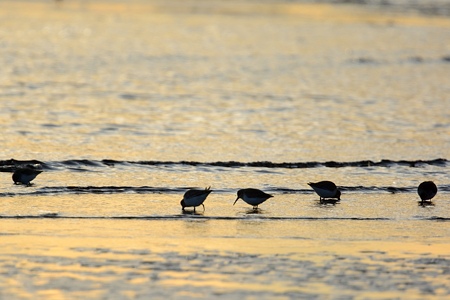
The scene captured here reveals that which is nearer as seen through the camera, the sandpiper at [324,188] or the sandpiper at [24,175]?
the sandpiper at [324,188]

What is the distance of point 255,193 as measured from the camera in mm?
15195

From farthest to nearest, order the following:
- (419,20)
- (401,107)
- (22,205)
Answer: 1. (419,20)
2. (401,107)
3. (22,205)

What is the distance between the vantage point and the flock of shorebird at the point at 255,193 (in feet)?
48.8

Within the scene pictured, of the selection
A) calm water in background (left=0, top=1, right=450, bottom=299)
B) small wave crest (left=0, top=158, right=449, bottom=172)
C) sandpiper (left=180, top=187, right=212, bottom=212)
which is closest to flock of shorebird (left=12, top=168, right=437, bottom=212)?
sandpiper (left=180, top=187, right=212, bottom=212)

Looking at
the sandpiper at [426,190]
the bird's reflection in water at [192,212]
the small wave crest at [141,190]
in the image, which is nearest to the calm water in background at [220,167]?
the small wave crest at [141,190]

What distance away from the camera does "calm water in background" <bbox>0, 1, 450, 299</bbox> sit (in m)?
11.4

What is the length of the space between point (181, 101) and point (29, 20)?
36.3 metres

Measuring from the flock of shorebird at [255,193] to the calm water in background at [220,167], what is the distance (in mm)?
231

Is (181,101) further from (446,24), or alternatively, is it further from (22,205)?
(446,24)

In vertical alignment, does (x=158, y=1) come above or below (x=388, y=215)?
above

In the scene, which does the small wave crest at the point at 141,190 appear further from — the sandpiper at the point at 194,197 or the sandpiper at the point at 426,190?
the sandpiper at the point at 194,197

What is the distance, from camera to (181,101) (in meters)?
31.9

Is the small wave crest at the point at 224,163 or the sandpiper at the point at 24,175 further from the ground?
the small wave crest at the point at 224,163

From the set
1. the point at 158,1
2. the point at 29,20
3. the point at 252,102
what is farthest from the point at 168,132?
the point at 158,1
